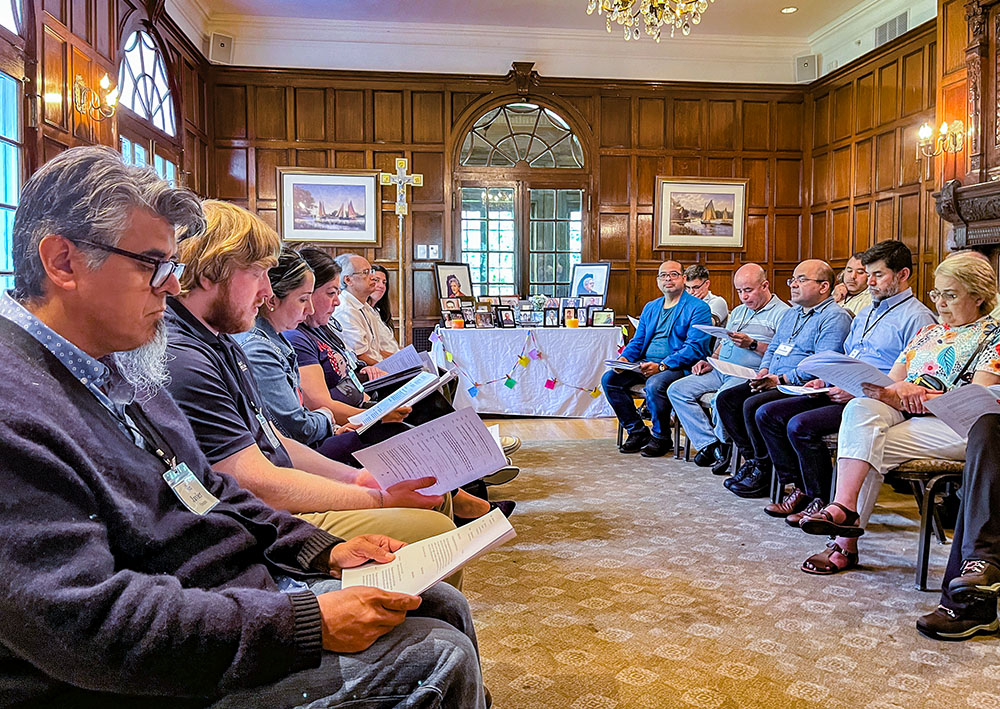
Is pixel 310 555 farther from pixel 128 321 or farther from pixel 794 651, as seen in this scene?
pixel 794 651

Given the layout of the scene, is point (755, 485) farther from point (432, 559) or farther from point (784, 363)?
point (432, 559)

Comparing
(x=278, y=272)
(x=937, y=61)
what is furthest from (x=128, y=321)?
(x=937, y=61)

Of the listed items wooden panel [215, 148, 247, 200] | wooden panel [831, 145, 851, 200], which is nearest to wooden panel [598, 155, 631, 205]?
wooden panel [831, 145, 851, 200]

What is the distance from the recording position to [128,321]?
109 centimetres

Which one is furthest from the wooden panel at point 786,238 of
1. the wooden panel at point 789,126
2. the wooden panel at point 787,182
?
the wooden panel at point 789,126

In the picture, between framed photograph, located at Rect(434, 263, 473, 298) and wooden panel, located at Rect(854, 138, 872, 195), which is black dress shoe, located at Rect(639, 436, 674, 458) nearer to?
framed photograph, located at Rect(434, 263, 473, 298)

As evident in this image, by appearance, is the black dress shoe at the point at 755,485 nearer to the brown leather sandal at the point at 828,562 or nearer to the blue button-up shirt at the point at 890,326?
the blue button-up shirt at the point at 890,326

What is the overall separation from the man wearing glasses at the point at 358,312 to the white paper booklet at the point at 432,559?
10.0 ft

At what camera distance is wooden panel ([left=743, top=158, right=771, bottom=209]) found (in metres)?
8.59

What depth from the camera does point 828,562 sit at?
284 centimetres

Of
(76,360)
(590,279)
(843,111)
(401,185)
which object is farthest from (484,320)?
(76,360)

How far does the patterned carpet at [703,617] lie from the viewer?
6.45 ft

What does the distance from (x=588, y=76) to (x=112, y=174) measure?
25.5ft

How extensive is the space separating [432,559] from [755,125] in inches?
326
